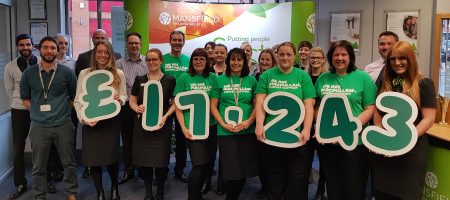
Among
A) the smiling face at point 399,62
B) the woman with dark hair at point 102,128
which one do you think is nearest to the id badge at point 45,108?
the woman with dark hair at point 102,128

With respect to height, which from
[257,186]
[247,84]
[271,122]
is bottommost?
[257,186]

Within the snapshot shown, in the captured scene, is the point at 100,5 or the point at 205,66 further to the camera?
the point at 100,5

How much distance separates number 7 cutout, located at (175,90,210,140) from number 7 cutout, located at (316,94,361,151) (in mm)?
855

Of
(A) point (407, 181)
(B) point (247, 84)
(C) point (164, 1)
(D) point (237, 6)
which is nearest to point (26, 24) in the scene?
(C) point (164, 1)

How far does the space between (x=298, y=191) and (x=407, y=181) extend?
2.51ft

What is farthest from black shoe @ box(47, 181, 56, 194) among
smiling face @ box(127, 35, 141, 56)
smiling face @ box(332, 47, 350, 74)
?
smiling face @ box(332, 47, 350, 74)

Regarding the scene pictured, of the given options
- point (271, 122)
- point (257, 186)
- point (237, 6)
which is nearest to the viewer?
point (271, 122)

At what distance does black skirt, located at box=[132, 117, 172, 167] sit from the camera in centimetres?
319

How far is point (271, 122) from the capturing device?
9.00 feet

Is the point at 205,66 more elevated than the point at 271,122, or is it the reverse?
the point at 205,66

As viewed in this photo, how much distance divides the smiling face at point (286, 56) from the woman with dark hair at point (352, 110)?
0.25 meters

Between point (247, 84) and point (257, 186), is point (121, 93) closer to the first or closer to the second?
point (247, 84)

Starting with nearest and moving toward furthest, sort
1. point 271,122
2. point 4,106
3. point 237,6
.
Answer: point 271,122
point 4,106
point 237,6

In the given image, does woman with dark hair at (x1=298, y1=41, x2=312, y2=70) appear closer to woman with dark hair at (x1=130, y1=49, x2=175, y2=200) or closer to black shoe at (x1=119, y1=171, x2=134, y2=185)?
woman with dark hair at (x1=130, y1=49, x2=175, y2=200)
